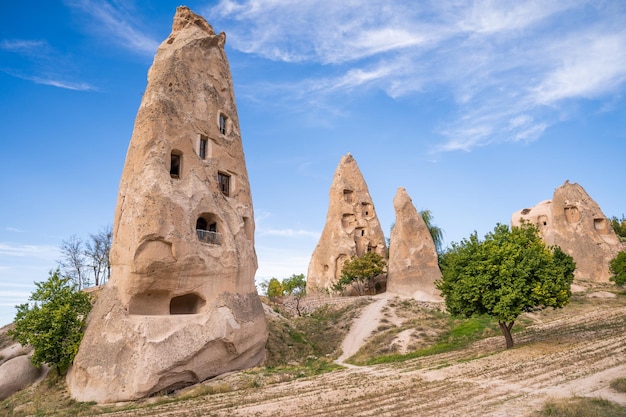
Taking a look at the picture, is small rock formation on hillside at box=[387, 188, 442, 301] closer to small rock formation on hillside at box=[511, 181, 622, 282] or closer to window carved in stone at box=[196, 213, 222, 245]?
small rock formation on hillside at box=[511, 181, 622, 282]

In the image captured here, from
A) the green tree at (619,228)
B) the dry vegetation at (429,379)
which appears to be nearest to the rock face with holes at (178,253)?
the dry vegetation at (429,379)

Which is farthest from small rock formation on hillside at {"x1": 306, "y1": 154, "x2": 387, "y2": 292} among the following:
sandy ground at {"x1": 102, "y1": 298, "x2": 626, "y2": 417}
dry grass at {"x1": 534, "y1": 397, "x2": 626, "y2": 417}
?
dry grass at {"x1": 534, "y1": 397, "x2": 626, "y2": 417}

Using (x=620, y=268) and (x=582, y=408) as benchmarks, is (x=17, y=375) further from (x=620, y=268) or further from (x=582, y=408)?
(x=620, y=268)

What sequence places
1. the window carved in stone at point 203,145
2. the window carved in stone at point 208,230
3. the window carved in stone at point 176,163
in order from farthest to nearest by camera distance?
the window carved in stone at point 203,145, the window carved in stone at point 176,163, the window carved in stone at point 208,230

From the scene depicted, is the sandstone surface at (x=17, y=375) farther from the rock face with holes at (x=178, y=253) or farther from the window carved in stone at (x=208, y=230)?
the window carved in stone at (x=208, y=230)

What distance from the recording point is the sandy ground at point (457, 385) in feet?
41.6

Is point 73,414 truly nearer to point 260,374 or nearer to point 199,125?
point 260,374

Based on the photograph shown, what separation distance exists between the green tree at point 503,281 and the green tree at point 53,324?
19.5 metres

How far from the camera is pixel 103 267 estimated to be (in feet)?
149

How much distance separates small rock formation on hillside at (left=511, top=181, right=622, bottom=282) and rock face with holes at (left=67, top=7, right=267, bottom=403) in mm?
39563

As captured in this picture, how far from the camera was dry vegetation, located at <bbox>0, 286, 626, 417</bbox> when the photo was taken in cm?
1262

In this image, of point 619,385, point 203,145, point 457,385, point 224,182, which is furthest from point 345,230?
point 619,385

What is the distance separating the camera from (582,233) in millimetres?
48500

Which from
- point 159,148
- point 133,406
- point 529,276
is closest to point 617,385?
point 529,276
